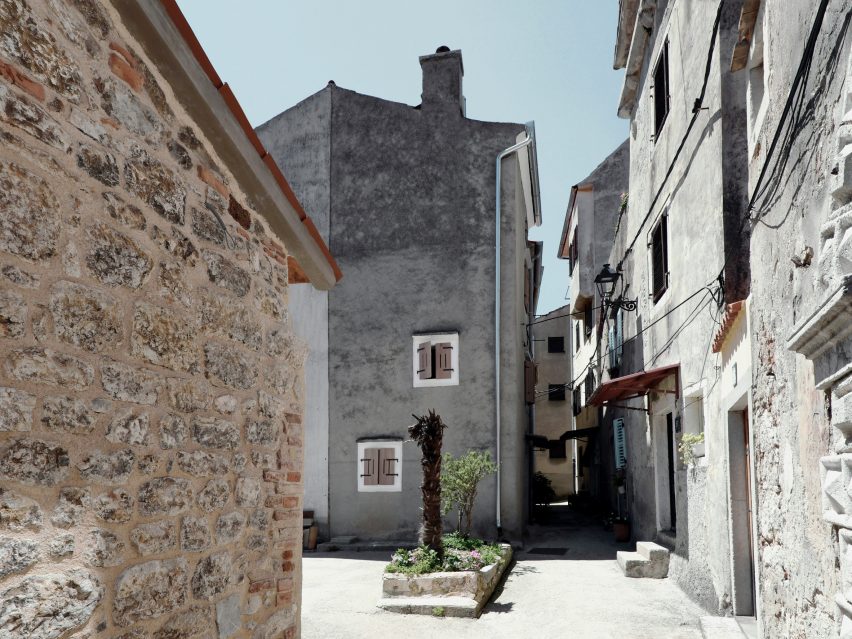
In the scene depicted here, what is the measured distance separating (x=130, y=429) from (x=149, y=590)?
671 millimetres

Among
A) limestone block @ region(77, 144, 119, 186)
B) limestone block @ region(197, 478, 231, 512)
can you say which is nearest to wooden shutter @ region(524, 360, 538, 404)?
limestone block @ region(197, 478, 231, 512)

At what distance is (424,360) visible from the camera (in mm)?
16203

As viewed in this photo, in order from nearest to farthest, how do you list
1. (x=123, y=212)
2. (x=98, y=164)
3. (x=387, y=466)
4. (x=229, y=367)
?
1. (x=98, y=164)
2. (x=123, y=212)
3. (x=229, y=367)
4. (x=387, y=466)

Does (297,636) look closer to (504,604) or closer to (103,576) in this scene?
(103,576)

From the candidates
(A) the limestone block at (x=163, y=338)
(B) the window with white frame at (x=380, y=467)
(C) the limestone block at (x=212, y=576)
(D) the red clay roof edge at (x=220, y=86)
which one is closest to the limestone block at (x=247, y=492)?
(C) the limestone block at (x=212, y=576)

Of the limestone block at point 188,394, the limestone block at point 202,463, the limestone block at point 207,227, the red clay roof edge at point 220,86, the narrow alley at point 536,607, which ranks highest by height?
the red clay roof edge at point 220,86

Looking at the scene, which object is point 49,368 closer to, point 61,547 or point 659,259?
point 61,547

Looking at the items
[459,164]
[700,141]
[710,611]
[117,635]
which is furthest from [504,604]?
[459,164]

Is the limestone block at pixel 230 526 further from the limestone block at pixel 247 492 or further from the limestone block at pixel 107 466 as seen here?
the limestone block at pixel 107 466

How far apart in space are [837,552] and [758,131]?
10.6ft

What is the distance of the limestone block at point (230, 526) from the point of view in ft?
12.5

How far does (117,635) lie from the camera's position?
3.00m

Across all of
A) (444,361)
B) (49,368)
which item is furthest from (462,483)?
(49,368)

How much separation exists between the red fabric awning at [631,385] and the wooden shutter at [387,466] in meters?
4.91
